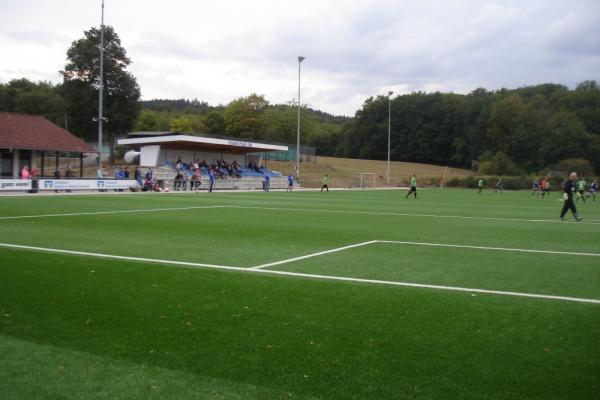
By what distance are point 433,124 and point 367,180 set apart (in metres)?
54.9

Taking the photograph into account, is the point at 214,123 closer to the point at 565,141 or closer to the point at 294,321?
the point at 565,141

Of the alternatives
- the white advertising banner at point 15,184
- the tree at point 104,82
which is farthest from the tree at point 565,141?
the white advertising banner at point 15,184

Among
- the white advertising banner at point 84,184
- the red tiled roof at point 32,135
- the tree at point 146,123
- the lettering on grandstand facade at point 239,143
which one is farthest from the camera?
the tree at point 146,123

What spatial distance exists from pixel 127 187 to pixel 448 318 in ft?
115

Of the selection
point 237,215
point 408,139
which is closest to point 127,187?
point 237,215

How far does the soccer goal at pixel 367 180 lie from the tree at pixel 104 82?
95.9ft

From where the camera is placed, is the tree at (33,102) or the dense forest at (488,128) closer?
the tree at (33,102)

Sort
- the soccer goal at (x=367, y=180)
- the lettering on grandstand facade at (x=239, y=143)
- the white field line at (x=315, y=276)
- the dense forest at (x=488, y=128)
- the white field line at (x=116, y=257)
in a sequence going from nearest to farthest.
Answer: the white field line at (x=315, y=276), the white field line at (x=116, y=257), the lettering on grandstand facade at (x=239, y=143), the soccer goal at (x=367, y=180), the dense forest at (x=488, y=128)

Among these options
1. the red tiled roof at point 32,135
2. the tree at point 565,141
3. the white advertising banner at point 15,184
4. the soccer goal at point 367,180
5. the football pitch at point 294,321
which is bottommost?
the football pitch at point 294,321

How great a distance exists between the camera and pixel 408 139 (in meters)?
128

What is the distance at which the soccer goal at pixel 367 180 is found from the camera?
66688mm

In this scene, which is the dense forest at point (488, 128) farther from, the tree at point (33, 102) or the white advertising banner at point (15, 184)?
the white advertising banner at point (15, 184)

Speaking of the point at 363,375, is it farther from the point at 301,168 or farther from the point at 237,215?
the point at 301,168

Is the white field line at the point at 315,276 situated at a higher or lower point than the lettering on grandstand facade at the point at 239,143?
lower
